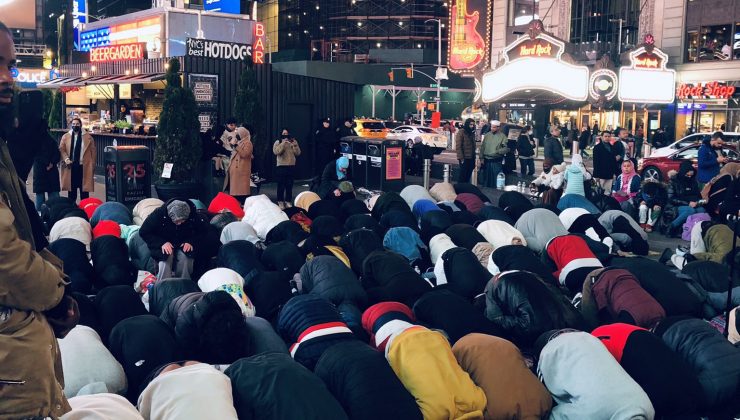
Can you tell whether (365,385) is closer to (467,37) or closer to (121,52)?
(121,52)

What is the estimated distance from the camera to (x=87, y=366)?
4949 mm

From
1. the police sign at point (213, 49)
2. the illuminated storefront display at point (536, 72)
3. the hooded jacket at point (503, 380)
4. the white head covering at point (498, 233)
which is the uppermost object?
the police sign at point (213, 49)

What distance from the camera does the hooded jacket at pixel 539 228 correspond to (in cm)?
1006

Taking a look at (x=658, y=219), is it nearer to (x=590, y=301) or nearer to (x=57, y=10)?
(x=590, y=301)

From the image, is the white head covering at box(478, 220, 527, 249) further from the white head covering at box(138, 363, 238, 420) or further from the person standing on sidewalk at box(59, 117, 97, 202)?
the person standing on sidewalk at box(59, 117, 97, 202)

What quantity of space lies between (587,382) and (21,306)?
11.8 ft

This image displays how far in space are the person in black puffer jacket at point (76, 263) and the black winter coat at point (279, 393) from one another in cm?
360

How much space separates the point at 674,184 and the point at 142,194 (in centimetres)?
971

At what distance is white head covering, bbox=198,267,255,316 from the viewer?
686 centimetres

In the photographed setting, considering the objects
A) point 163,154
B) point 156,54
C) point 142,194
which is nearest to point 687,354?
point 142,194

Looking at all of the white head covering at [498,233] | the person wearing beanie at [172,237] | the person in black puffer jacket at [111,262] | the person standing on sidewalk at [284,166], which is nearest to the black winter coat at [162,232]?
the person wearing beanie at [172,237]

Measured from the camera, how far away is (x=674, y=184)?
47.1 ft

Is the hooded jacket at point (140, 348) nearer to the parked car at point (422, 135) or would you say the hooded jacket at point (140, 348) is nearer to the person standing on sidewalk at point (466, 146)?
the person standing on sidewalk at point (466, 146)

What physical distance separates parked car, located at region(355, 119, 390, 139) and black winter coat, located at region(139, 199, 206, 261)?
2801 cm
